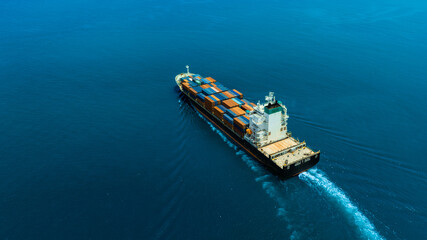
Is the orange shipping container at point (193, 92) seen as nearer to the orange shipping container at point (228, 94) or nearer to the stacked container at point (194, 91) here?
the stacked container at point (194, 91)

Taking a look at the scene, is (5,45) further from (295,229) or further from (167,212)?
(295,229)

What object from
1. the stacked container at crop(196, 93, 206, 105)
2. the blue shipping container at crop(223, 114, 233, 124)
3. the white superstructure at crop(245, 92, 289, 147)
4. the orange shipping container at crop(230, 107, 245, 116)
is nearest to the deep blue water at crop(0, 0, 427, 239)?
the blue shipping container at crop(223, 114, 233, 124)

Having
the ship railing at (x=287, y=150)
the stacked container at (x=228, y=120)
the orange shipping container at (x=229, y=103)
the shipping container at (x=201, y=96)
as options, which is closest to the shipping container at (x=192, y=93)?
the shipping container at (x=201, y=96)

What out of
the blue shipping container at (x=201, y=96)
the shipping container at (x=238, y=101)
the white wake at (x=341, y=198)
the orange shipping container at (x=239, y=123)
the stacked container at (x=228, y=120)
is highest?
the blue shipping container at (x=201, y=96)

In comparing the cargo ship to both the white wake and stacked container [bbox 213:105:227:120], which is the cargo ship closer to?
stacked container [bbox 213:105:227:120]

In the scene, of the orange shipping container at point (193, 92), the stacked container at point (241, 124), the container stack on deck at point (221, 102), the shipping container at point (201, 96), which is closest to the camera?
the stacked container at point (241, 124)

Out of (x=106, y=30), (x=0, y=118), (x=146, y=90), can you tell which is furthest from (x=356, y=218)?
(x=106, y=30)
